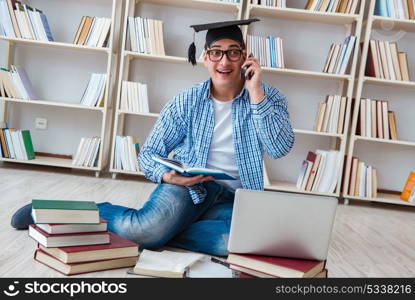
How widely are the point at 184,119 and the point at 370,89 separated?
7.66ft

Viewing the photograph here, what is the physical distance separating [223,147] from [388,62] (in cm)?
213

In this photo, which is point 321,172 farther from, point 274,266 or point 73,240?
point 73,240

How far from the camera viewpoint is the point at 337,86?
3891 mm

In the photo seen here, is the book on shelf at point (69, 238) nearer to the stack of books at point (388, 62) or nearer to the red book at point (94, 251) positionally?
the red book at point (94, 251)

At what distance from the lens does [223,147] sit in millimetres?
1988

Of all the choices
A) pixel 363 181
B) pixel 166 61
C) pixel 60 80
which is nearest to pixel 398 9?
pixel 363 181

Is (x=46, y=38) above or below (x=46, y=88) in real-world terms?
above

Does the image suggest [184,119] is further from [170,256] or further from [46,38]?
[46,38]

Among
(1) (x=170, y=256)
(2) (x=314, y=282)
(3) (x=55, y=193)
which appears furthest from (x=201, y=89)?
(3) (x=55, y=193)

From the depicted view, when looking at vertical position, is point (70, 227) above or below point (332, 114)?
below

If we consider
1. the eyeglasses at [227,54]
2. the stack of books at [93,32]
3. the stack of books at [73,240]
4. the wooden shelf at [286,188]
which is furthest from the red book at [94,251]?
the stack of books at [93,32]

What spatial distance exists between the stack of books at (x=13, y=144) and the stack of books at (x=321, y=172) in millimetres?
1981

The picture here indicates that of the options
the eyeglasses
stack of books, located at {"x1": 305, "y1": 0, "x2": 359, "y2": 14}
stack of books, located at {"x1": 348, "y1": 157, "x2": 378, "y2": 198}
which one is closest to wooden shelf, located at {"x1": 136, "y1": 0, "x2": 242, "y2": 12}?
stack of books, located at {"x1": 305, "y1": 0, "x2": 359, "y2": 14}

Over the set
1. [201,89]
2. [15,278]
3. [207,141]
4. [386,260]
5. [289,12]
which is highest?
[289,12]
